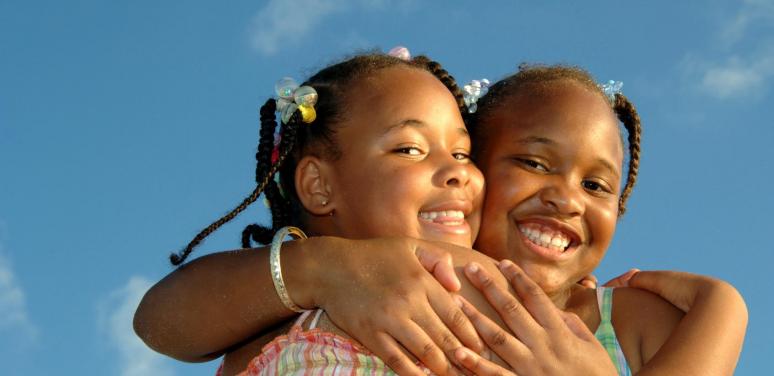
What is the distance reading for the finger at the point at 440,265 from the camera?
12.3 ft

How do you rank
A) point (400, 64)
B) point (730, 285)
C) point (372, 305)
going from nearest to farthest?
point (372, 305)
point (730, 285)
point (400, 64)

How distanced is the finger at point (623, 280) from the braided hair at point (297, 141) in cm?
147

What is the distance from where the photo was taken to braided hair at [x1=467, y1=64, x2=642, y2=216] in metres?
5.38

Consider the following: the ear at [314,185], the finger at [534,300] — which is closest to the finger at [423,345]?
the finger at [534,300]

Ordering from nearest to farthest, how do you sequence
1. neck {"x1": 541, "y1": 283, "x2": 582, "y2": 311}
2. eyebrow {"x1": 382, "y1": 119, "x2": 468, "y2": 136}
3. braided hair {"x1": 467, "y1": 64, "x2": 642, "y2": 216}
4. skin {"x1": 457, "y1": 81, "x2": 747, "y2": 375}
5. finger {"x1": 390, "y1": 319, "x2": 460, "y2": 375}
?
finger {"x1": 390, "y1": 319, "x2": 460, "y2": 375}
eyebrow {"x1": 382, "y1": 119, "x2": 468, "y2": 136}
skin {"x1": 457, "y1": 81, "x2": 747, "y2": 375}
neck {"x1": 541, "y1": 283, "x2": 582, "y2": 311}
braided hair {"x1": 467, "y1": 64, "x2": 642, "y2": 216}

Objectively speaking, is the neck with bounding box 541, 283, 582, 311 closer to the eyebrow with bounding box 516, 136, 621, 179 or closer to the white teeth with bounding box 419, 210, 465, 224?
the eyebrow with bounding box 516, 136, 621, 179

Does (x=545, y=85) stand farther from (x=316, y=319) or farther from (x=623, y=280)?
(x=316, y=319)

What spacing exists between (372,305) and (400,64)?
67.6 inches

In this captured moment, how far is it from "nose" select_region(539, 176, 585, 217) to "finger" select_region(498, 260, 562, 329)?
97 centimetres

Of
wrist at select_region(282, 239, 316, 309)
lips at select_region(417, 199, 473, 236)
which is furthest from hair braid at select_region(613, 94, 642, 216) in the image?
wrist at select_region(282, 239, 316, 309)

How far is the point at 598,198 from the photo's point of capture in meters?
5.04

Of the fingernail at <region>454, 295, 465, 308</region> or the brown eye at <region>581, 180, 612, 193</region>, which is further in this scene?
the brown eye at <region>581, 180, 612, 193</region>

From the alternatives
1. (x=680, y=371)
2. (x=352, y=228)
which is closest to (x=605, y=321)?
(x=680, y=371)

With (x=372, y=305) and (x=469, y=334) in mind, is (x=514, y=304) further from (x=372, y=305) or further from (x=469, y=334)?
(x=372, y=305)
